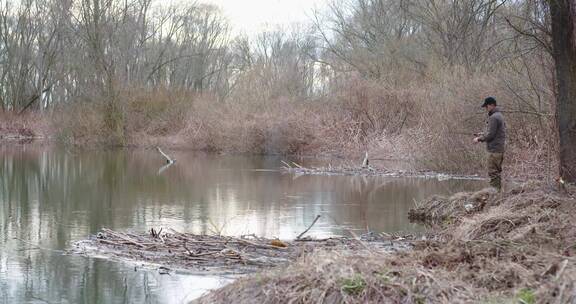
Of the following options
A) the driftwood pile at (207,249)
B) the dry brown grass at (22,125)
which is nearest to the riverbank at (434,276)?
the driftwood pile at (207,249)

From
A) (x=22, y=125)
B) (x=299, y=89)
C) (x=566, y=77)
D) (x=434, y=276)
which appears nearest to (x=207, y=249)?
(x=434, y=276)

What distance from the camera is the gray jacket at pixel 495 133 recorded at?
14.8 metres

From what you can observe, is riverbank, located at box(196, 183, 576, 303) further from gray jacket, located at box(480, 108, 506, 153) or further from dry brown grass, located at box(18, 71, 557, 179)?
dry brown grass, located at box(18, 71, 557, 179)

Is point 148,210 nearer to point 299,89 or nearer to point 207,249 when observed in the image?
point 207,249

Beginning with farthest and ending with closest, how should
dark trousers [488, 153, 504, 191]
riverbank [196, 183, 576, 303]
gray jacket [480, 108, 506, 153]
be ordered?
dark trousers [488, 153, 504, 191] < gray jacket [480, 108, 506, 153] < riverbank [196, 183, 576, 303]

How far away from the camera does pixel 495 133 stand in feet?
48.8

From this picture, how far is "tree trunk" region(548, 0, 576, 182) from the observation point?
12.8 metres

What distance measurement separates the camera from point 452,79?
26.0 metres

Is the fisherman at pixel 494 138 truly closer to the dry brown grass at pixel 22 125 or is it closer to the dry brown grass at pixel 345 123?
the dry brown grass at pixel 345 123

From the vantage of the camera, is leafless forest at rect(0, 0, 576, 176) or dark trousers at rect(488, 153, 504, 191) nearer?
dark trousers at rect(488, 153, 504, 191)

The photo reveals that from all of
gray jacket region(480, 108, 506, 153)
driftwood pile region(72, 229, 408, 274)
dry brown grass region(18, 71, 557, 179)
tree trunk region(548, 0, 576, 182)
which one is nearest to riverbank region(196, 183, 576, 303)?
driftwood pile region(72, 229, 408, 274)

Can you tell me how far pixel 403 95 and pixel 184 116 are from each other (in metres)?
14.1

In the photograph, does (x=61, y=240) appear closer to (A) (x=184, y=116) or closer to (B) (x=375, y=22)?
(A) (x=184, y=116)

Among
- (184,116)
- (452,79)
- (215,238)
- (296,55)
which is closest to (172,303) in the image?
(215,238)
